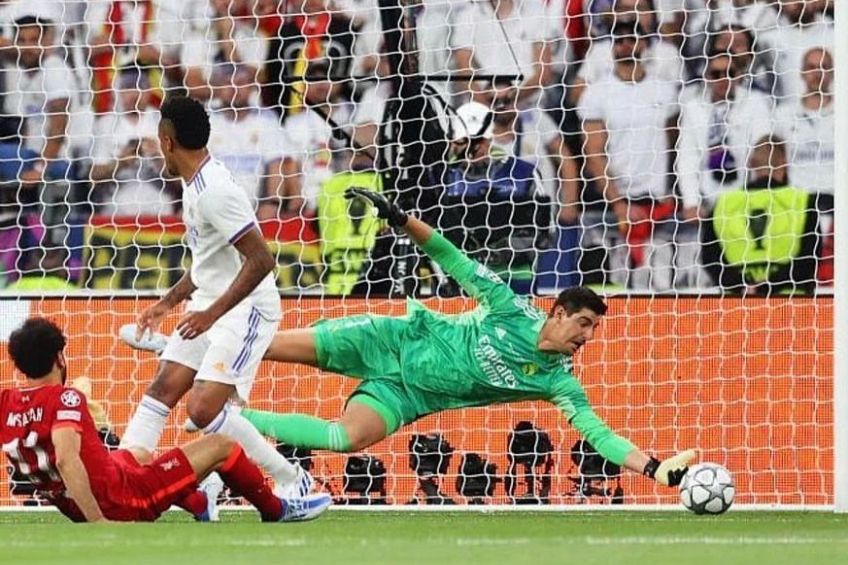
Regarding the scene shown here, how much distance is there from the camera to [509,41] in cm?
1065

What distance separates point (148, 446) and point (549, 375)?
188 centimetres

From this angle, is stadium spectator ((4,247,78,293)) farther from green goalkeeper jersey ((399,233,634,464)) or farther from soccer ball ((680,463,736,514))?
soccer ball ((680,463,736,514))

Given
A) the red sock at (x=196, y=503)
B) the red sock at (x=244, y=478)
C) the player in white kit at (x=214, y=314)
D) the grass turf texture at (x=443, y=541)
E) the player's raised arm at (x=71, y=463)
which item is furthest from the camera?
the red sock at (x=196, y=503)

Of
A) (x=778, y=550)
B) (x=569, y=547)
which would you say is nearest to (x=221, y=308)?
(x=569, y=547)

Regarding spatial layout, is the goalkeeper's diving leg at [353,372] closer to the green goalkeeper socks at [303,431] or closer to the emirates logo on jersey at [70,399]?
the green goalkeeper socks at [303,431]

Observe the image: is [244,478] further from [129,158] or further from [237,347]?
[129,158]

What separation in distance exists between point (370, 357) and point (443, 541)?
277cm

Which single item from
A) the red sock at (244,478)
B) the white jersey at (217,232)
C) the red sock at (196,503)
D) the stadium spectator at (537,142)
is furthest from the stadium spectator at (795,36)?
the red sock at (244,478)

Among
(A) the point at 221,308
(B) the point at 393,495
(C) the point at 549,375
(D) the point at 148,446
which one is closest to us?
(A) the point at 221,308

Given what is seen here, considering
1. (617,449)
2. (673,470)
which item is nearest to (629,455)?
(617,449)

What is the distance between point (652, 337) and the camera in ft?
32.7

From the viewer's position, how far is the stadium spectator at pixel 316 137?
10641 mm

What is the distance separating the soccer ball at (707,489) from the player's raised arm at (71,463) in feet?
8.38

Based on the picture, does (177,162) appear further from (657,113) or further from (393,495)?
(657,113)
